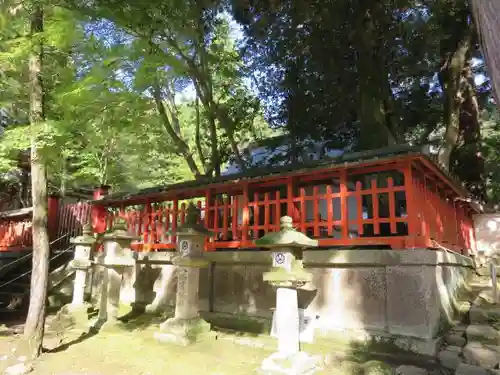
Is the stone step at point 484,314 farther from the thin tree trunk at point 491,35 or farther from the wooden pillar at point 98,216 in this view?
the wooden pillar at point 98,216

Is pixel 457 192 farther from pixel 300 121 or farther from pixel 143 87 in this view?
pixel 143 87

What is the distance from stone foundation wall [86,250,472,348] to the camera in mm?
6746

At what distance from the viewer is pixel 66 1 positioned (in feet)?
23.1

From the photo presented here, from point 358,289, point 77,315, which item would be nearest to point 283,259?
point 358,289

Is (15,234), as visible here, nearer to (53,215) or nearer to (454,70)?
(53,215)

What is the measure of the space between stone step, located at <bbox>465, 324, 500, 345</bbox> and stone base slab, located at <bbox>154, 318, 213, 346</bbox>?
497 centimetres

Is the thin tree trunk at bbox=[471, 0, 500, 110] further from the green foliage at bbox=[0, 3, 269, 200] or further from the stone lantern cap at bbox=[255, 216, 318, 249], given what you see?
the green foliage at bbox=[0, 3, 269, 200]

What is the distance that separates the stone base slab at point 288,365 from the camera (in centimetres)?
573

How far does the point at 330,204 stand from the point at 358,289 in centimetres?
180

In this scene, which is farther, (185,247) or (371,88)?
(371,88)

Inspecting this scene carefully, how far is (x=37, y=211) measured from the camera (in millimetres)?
6781

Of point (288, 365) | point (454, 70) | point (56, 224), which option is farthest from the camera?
point (56, 224)

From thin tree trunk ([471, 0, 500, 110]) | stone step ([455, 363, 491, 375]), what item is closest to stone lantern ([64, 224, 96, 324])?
stone step ([455, 363, 491, 375])

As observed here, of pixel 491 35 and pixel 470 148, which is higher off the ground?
pixel 470 148
